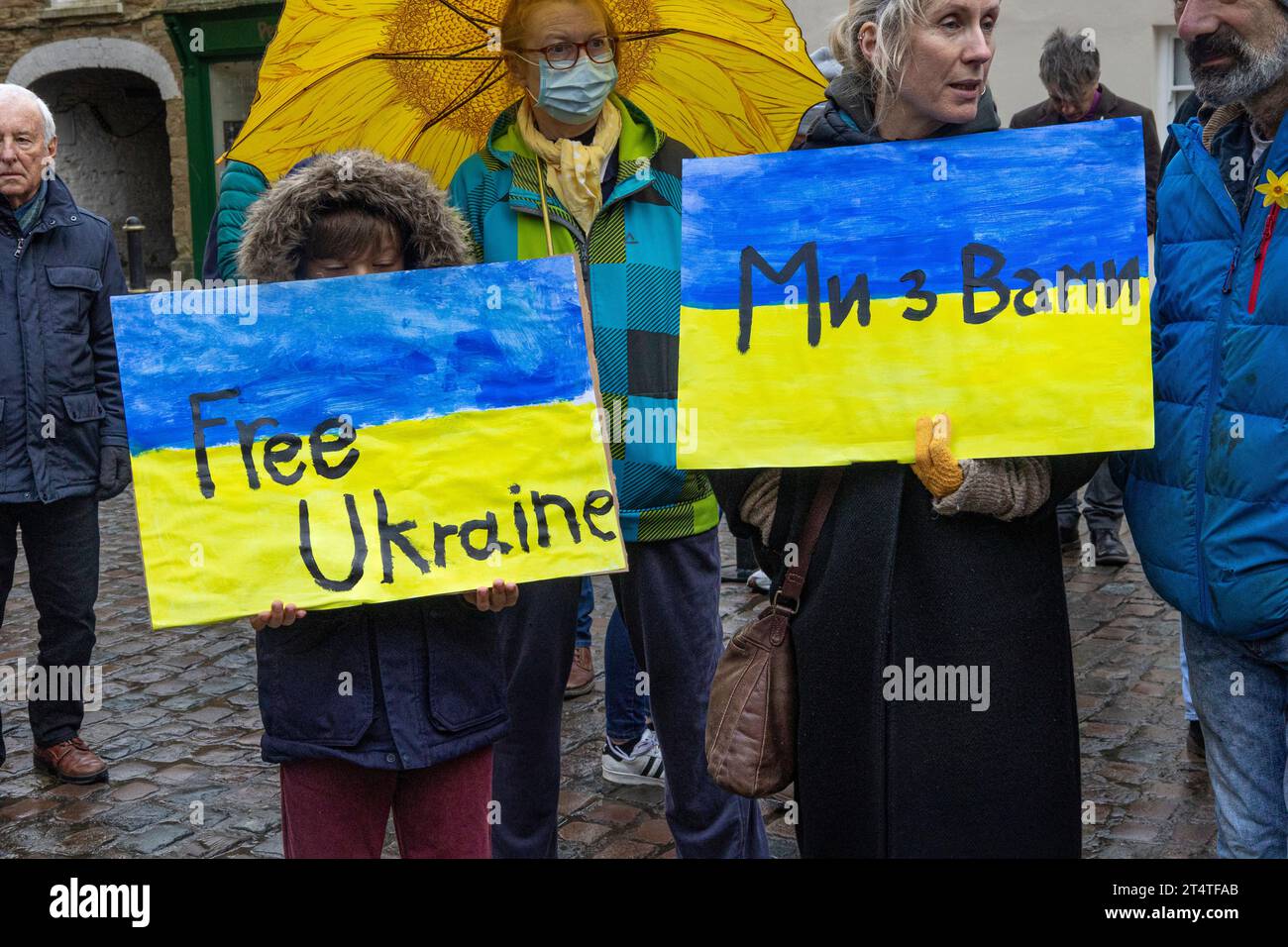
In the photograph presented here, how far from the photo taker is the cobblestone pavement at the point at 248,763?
4.25 metres

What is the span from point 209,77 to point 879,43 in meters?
18.1

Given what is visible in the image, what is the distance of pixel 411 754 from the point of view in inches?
101

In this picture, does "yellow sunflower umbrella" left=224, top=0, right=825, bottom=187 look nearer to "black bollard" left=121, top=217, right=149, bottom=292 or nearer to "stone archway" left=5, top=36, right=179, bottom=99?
"black bollard" left=121, top=217, right=149, bottom=292

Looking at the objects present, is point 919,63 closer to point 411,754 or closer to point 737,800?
point 411,754

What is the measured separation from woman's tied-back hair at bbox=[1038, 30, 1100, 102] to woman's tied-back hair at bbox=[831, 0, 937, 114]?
468cm

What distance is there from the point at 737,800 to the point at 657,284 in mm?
1248

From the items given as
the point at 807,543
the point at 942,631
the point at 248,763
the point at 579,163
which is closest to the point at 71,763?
the point at 248,763

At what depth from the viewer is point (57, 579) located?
195 inches

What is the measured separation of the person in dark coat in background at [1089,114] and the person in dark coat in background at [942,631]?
4345 mm

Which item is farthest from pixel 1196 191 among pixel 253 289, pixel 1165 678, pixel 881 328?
pixel 1165 678

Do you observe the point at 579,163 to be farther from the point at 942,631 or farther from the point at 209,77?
the point at 209,77

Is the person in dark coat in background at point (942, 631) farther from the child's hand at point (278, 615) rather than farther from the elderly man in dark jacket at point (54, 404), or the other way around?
the elderly man in dark jacket at point (54, 404)

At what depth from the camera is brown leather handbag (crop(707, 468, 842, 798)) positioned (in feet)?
8.61

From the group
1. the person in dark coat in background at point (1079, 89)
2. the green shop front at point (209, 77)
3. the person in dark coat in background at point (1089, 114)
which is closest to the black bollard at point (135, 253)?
the green shop front at point (209, 77)
